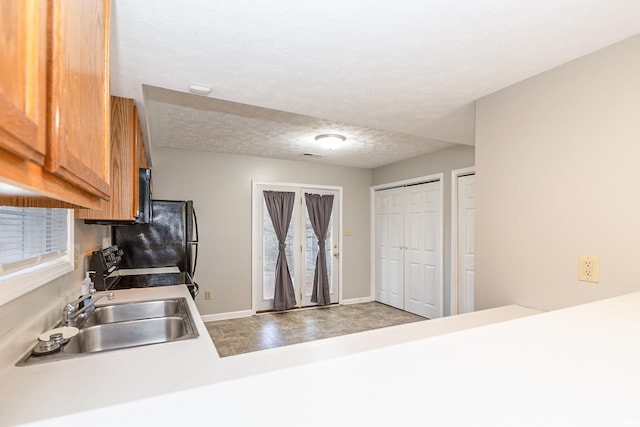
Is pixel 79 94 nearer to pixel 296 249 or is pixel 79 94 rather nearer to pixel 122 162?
pixel 122 162

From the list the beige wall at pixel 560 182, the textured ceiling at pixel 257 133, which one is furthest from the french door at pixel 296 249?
the beige wall at pixel 560 182

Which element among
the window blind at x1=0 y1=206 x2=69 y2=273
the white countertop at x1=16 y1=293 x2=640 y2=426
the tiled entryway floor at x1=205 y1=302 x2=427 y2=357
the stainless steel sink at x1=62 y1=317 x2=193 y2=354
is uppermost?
the window blind at x1=0 y1=206 x2=69 y2=273

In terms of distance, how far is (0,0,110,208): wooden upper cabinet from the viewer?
1.25ft

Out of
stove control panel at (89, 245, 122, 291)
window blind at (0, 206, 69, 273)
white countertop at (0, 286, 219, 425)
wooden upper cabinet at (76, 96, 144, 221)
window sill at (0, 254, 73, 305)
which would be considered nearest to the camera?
white countertop at (0, 286, 219, 425)

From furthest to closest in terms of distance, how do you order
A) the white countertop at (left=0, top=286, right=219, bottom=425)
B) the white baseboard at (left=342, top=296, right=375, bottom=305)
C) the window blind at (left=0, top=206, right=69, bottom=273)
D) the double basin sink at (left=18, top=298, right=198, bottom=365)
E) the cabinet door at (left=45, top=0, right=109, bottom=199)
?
1. the white baseboard at (left=342, top=296, right=375, bottom=305)
2. the double basin sink at (left=18, top=298, right=198, bottom=365)
3. the window blind at (left=0, top=206, right=69, bottom=273)
4. the white countertop at (left=0, top=286, right=219, bottom=425)
5. the cabinet door at (left=45, top=0, right=109, bottom=199)

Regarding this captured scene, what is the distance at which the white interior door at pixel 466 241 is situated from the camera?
12.9 feet

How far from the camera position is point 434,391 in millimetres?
644

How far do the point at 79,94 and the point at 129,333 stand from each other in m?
1.54

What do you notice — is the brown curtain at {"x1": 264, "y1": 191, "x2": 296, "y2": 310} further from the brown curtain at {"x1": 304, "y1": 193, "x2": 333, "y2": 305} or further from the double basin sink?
the double basin sink

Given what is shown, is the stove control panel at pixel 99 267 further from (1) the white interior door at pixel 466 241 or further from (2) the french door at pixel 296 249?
(1) the white interior door at pixel 466 241

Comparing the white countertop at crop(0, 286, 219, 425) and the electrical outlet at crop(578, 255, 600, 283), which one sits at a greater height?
the electrical outlet at crop(578, 255, 600, 283)

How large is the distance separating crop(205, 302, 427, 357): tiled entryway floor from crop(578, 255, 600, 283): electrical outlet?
9.17ft

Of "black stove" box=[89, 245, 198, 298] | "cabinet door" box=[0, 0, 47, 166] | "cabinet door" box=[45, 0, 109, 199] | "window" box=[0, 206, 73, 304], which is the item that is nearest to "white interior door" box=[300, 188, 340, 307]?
"black stove" box=[89, 245, 198, 298]

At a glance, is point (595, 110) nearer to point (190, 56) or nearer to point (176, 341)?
point (190, 56)
